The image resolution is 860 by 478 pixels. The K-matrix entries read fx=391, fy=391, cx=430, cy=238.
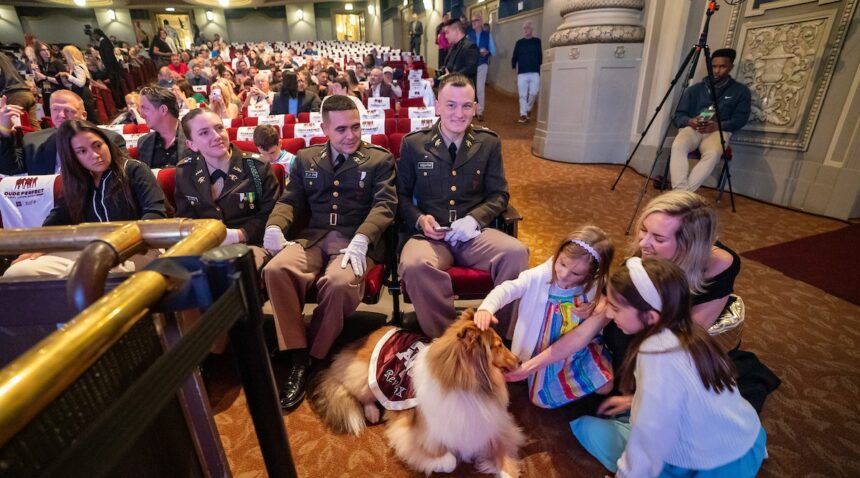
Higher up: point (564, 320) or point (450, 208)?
point (450, 208)

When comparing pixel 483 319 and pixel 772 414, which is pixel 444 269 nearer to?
pixel 483 319

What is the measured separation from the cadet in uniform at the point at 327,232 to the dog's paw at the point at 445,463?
2.55 ft

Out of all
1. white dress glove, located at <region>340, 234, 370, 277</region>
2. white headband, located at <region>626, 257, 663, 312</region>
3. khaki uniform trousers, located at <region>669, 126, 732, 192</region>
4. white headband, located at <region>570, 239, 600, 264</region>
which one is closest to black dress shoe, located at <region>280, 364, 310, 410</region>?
Result: white dress glove, located at <region>340, 234, 370, 277</region>

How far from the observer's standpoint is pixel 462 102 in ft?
7.36

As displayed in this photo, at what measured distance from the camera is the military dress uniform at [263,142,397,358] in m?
1.93

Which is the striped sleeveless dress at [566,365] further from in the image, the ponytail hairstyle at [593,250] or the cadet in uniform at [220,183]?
the cadet in uniform at [220,183]

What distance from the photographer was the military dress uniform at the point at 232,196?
88.8 inches

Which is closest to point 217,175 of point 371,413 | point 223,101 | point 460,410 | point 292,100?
point 371,413

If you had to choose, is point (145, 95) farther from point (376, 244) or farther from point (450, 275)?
point (450, 275)

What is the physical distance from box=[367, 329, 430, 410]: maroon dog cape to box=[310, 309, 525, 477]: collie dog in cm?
3

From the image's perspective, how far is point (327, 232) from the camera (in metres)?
2.29

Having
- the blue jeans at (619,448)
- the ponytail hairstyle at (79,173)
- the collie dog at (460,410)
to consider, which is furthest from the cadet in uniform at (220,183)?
the blue jeans at (619,448)

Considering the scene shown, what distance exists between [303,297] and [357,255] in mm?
347

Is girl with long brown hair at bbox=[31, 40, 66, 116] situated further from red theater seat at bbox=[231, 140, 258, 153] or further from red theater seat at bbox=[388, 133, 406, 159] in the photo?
red theater seat at bbox=[388, 133, 406, 159]
